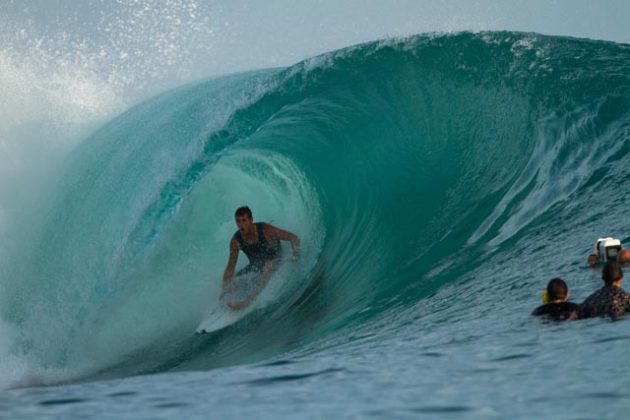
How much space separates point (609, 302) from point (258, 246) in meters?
4.85

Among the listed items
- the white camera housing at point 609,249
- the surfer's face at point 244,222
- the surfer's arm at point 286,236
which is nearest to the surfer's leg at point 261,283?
the surfer's arm at point 286,236

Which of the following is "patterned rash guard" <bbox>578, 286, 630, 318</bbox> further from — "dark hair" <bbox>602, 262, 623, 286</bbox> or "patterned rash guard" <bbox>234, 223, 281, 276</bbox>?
"patterned rash guard" <bbox>234, 223, 281, 276</bbox>

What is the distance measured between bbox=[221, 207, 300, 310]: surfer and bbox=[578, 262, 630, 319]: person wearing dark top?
455 centimetres

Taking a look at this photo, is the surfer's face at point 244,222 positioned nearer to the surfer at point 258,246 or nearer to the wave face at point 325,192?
the surfer at point 258,246

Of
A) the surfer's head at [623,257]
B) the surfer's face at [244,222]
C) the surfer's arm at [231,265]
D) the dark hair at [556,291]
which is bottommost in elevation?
the dark hair at [556,291]

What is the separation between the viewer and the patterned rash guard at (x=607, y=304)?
4.21 m

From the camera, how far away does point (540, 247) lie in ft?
22.8

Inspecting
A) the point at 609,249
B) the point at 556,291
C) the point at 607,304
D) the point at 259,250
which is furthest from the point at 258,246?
the point at 607,304

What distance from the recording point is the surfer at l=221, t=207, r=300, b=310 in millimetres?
8531

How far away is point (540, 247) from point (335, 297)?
2108 mm

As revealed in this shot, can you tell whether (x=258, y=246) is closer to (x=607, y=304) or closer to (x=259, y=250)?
(x=259, y=250)

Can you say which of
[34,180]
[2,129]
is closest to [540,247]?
[34,180]

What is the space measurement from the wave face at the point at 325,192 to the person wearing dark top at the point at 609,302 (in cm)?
196

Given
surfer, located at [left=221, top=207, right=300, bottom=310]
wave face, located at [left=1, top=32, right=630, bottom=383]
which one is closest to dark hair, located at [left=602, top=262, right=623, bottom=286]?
wave face, located at [left=1, top=32, right=630, bottom=383]
